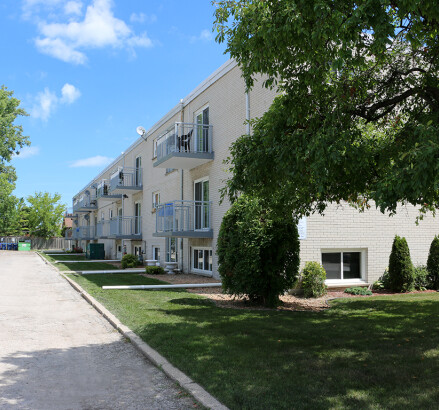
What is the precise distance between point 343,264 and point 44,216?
6006 centimetres

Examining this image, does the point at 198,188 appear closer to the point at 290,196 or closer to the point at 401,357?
the point at 290,196

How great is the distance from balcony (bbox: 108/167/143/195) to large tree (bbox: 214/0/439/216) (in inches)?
795

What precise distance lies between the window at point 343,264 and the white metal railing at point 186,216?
202 inches

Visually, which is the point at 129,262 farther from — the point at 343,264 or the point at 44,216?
the point at 44,216

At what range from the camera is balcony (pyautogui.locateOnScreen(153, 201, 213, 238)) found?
16.6 metres

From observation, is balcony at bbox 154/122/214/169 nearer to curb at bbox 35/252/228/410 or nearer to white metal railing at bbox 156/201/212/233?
white metal railing at bbox 156/201/212/233

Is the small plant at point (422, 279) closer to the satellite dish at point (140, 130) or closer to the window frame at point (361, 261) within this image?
the window frame at point (361, 261)

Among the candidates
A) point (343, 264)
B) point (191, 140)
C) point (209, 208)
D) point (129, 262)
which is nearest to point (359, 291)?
point (343, 264)

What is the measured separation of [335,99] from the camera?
6074 mm

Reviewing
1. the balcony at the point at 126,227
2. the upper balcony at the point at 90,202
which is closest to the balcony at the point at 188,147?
the balcony at the point at 126,227

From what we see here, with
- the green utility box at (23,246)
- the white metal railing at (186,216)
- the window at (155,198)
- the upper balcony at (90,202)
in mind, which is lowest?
the green utility box at (23,246)

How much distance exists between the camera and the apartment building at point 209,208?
13.2 metres

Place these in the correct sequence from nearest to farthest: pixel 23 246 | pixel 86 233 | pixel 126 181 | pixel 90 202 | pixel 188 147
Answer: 1. pixel 188 147
2. pixel 126 181
3. pixel 86 233
4. pixel 90 202
5. pixel 23 246

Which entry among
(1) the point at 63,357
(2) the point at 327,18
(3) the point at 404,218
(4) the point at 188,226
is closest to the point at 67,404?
(1) the point at 63,357
